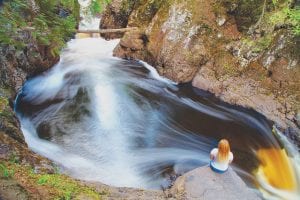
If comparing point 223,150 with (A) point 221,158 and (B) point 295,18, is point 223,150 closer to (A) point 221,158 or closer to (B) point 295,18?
(A) point 221,158

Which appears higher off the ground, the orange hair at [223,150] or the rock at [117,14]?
the rock at [117,14]

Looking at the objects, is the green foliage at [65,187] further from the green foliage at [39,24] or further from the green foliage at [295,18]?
the green foliage at [295,18]

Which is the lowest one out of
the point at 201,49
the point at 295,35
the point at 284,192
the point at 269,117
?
Result: the point at 284,192

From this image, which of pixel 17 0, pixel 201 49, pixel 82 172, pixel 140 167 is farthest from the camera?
pixel 201 49

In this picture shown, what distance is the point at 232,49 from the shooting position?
11961 millimetres

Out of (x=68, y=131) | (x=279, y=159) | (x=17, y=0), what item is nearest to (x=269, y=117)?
(x=279, y=159)

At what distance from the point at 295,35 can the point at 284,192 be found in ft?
17.0

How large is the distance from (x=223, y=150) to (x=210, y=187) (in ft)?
2.22

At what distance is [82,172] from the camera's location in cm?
758

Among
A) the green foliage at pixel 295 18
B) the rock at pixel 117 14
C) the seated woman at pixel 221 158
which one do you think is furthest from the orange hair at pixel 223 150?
the rock at pixel 117 14

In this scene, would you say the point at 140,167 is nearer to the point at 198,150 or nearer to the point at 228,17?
the point at 198,150

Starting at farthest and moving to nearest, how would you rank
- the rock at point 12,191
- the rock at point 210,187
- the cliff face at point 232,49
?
the cliff face at point 232,49 → the rock at point 210,187 → the rock at point 12,191

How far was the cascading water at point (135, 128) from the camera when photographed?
26.6ft

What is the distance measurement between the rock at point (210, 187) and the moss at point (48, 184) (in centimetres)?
126
